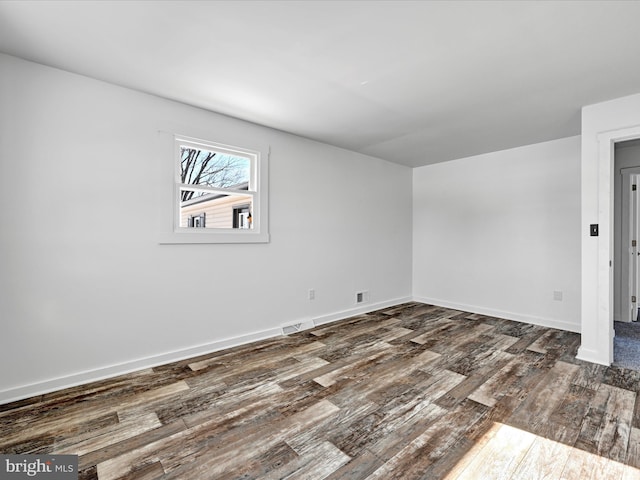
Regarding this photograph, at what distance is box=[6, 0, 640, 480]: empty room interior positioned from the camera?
1.75 metres

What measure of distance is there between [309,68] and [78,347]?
286 centimetres

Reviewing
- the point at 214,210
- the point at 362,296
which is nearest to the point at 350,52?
the point at 214,210

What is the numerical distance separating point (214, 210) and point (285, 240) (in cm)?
92

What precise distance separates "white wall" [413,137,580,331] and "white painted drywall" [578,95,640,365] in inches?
42.9

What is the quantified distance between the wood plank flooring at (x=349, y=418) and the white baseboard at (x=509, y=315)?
2.81 ft

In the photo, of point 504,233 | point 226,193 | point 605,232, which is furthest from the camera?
point 504,233

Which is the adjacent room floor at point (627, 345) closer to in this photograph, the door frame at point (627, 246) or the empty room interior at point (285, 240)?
the empty room interior at point (285, 240)

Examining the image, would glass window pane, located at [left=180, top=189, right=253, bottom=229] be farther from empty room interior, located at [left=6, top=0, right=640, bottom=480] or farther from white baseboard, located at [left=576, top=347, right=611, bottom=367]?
white baseboard, located at [left=576, top=347, right=611, bottom=367]

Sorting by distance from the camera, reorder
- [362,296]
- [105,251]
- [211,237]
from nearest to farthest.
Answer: [105,251] < [211,237] < [362,296]

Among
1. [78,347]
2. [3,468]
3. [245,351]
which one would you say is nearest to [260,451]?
[3,468]

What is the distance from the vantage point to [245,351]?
317 cm

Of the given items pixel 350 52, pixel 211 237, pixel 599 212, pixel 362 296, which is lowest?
pixel 362 296

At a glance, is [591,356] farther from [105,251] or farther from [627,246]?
[105,251]

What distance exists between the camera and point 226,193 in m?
3.26
